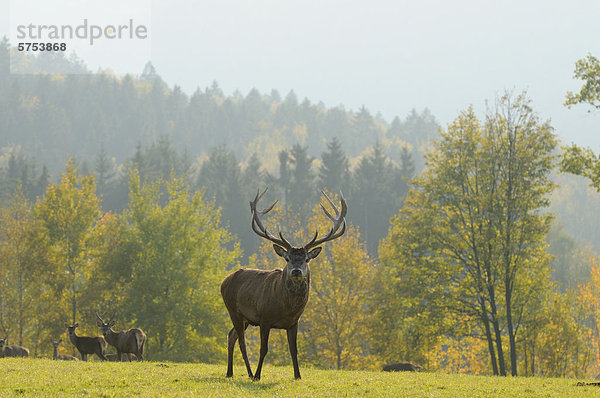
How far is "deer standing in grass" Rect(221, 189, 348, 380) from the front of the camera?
1241cm

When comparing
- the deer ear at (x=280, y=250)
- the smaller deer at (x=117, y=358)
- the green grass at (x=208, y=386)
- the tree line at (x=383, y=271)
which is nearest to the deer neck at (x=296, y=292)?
the deer ear at (x=280, y=250)

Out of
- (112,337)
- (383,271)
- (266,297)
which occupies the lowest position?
(112,337)

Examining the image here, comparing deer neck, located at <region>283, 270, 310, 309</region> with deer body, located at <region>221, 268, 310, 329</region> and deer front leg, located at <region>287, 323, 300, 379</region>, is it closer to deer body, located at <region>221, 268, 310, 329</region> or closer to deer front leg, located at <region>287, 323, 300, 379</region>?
deer body, located at <region>221, 268, 310, 329</region>

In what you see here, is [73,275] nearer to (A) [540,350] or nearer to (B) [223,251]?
(B) [223,251]

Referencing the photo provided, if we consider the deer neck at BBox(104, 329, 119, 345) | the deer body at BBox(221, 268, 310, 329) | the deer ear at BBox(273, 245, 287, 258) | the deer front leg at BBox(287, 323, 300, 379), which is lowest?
the deer neck at BBox(104, 329, 119, 345)

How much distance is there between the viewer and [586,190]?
543 feet

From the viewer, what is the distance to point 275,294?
1291 cm

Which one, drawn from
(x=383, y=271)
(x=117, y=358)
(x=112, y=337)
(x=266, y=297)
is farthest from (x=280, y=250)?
(x=383, y=271)

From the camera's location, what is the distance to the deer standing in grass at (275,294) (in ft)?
40.7

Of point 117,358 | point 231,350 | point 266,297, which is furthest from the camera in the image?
point 117,358

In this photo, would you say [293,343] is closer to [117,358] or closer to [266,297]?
[266,297]

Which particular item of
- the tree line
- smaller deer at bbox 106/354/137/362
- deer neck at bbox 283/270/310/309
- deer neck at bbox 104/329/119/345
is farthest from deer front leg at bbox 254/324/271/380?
the tree line

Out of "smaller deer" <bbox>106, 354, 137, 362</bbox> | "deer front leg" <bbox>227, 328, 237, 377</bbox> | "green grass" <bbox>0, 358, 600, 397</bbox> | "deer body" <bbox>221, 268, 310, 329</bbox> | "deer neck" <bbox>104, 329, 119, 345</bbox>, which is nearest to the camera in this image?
"green grass" <bbox>0, 358, 600, 397</bbox>

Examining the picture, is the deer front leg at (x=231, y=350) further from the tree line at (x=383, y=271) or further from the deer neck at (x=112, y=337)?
the tree line at (x=383, y=271)
